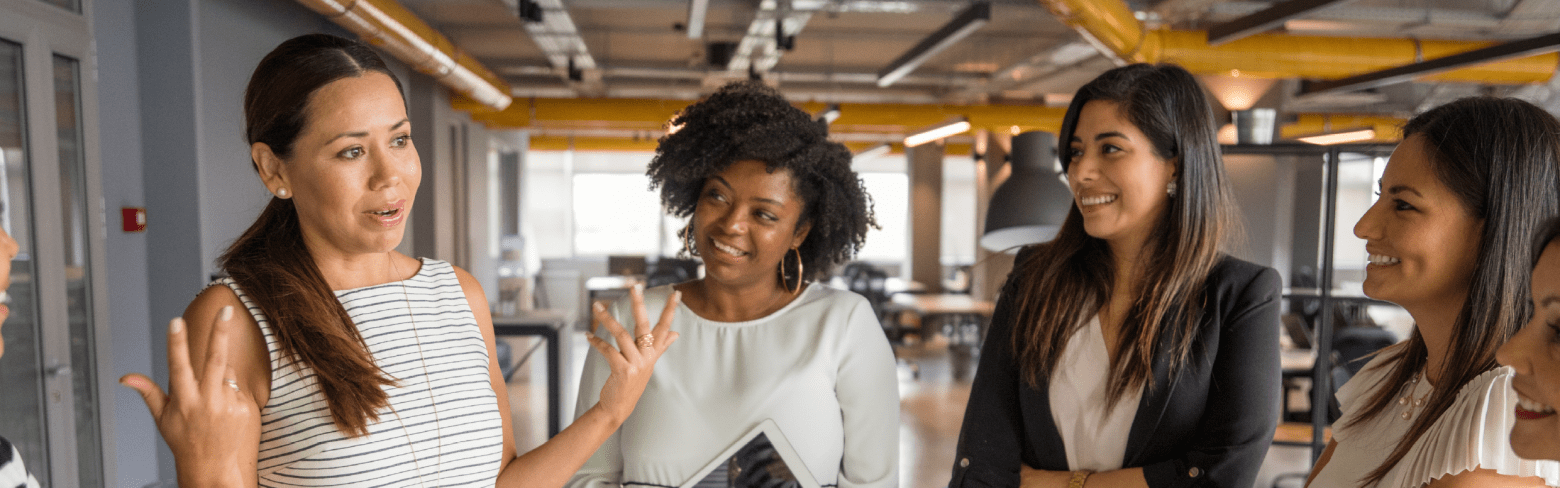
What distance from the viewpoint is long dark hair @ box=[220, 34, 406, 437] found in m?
0.96

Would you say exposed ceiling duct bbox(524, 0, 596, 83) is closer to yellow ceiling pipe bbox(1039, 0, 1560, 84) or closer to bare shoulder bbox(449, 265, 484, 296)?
yellow ceiling pipe bbox(1039, 0, 1560, 84)

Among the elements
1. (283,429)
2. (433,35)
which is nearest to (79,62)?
(433,35)

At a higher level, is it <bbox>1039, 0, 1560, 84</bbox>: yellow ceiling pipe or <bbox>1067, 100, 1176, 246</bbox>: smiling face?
<bbox>1039, 0, 1560, 84</bbox>: yellow ceiling pipe

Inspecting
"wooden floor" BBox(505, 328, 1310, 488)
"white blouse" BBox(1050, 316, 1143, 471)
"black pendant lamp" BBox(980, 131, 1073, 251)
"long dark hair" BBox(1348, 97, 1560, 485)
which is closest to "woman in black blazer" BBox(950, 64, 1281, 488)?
"white blouse" BBox(1050, 316, 1143, 471)

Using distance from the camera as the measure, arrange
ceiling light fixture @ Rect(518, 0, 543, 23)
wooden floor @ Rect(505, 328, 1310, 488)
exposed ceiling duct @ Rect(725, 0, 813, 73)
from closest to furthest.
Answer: wooden floor @ Rect(505, 328, 1310, 488)
ceiling light fixture @ Rect(518, 0, 543, 23)
exposed ceiling duct @ Rect(725, 0, 813, 73)

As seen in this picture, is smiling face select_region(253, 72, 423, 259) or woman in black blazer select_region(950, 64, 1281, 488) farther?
woman in black blazer select_region(950, 64, 1281, 488)

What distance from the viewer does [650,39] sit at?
7.71m

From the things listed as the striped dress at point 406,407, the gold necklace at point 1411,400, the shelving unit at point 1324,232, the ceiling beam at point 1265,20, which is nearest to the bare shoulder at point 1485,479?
the gold necklace at point 1411,400

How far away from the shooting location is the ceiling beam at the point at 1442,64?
4.10 m

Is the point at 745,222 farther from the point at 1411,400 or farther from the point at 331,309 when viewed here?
the point at 1411,400

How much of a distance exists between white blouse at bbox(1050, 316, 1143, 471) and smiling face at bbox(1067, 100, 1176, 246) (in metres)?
0.19

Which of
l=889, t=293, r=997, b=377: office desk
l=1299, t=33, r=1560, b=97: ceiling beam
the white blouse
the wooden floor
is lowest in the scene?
the wooden floor

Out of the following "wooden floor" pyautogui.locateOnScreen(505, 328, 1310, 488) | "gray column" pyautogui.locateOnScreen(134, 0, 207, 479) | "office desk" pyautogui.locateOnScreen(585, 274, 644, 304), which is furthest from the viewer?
"office desk" pyautogui.locateOnScreen(585, 274, 644, 304)

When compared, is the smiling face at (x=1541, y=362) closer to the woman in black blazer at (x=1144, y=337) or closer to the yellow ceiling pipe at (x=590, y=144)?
the woman in black blazer at (x=1144, y=337)
